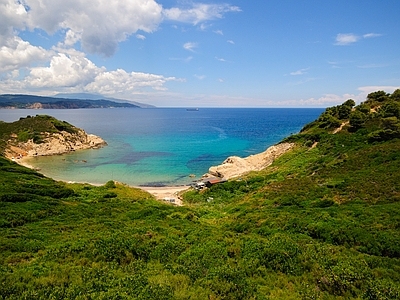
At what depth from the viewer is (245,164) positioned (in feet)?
184

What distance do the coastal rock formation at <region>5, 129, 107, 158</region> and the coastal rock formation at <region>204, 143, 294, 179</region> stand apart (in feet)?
185

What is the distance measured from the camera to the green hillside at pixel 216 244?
10695 mm

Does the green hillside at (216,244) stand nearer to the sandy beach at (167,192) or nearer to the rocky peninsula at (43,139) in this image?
the sandy beach at (167,192)

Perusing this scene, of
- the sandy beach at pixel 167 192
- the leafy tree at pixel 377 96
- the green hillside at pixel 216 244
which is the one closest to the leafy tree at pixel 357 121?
the green hillside at pixel 216 244

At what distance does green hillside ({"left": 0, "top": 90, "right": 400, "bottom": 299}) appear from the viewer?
10695 mm

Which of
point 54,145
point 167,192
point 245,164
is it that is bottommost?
point 167,192

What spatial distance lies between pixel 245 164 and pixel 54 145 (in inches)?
2541

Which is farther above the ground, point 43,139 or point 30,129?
point 30,129

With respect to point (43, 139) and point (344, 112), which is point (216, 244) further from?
point (43, 139)

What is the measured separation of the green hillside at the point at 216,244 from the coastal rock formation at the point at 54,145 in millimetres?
55522

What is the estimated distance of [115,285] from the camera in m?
10.6

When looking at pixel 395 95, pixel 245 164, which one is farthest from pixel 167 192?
pixel 395 95

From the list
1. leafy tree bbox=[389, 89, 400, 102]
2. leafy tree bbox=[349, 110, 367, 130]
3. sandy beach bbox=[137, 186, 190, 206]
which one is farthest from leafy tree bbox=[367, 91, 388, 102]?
sandy beach bbox=[137, 186, 190, 206]

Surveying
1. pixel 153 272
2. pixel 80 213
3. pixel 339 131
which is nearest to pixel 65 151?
pixel 80 213
